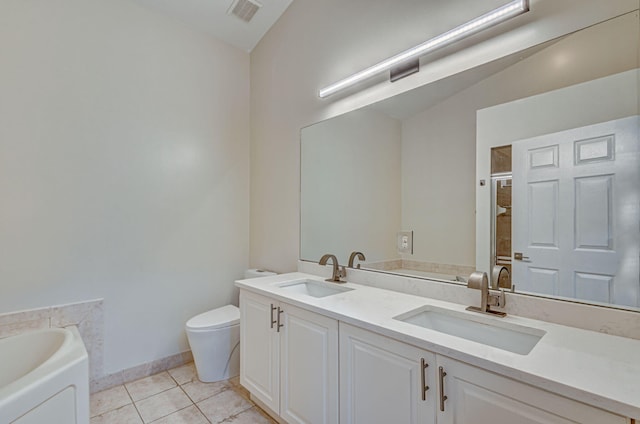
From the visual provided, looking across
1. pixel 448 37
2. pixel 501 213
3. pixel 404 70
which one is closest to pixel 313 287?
pixel 501 213

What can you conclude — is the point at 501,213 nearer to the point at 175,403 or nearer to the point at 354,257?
the point at 354,257

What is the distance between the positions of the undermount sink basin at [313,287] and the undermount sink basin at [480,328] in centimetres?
63

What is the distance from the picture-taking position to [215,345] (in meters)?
2.37

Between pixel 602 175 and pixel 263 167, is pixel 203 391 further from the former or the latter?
pixel 602 175

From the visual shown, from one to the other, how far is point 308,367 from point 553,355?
108 cm

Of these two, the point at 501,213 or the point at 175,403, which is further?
the point at 175,403

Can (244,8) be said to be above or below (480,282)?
above

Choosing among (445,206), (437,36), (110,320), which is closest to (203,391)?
(110,320)

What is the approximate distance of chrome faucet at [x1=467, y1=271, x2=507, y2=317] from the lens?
1332mm

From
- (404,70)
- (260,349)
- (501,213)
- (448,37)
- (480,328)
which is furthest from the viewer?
(260,349)

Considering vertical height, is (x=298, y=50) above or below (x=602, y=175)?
above

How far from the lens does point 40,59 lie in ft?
6.86

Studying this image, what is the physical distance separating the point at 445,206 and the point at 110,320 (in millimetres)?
2576

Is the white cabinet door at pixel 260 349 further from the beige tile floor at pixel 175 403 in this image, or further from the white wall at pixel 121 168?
the white wall at pixel 121 168
